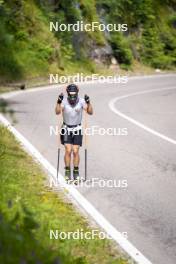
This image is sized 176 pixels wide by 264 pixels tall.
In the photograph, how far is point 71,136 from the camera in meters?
9.96

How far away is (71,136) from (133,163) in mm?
2143

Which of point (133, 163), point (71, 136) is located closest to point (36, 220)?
point (71, 136)

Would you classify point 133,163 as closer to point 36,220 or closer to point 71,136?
point 71,136

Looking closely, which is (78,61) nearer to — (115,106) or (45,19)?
(45,19)

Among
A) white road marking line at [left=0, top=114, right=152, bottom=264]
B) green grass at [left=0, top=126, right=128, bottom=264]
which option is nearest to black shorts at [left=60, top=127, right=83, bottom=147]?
white road marking line at [left=0, top=114, right=152, bottom=264]

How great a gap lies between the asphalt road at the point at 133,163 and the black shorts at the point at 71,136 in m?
0.77

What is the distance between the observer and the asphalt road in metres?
7.64

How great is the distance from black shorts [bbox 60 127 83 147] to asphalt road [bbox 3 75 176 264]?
30.3 inches

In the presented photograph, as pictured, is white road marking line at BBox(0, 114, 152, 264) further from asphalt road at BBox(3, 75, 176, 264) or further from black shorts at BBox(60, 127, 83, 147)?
black shorts at BBox(60, 127, 83, 147)

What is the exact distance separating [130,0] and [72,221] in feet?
140

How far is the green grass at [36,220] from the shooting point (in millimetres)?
3521

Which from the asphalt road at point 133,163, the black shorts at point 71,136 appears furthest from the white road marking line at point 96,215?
the black shorts at point 71,136

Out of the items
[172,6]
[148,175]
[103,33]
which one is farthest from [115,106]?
[172,6]

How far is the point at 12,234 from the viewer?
3.53 meters
